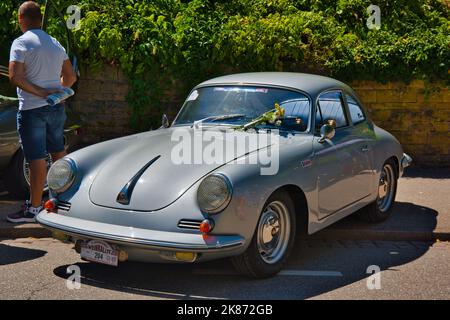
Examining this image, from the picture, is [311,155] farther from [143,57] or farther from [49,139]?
[143,57]

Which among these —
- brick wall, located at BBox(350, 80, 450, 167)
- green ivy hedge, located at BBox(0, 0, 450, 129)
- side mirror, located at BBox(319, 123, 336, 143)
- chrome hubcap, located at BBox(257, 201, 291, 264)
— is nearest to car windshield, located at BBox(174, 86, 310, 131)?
side mirror, located at BBox(319, 123, 336, 143)

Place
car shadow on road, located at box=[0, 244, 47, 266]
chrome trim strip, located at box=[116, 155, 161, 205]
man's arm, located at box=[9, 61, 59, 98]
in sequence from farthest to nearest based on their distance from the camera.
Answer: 1. man's arm, located at box=[9, 61, 59, 98]
2. car shadow on road, located at box=[0, 244, 47, 266]
3. chrome trim strip, located at box=[116, 155, 161, 205]

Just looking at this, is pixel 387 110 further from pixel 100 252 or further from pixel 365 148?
pixel 100 252

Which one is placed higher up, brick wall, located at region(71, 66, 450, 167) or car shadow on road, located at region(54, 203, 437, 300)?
brick wall, located at region(71, 66, 450, 167)

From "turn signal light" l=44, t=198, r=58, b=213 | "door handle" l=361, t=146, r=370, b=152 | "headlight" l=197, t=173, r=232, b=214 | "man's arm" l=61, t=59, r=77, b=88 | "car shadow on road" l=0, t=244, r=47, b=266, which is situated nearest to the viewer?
"headlight" l=197, t=173, r=232, b=214

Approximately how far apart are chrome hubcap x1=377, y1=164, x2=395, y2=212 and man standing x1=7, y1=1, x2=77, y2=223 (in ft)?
10.7

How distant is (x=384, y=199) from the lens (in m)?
7.27

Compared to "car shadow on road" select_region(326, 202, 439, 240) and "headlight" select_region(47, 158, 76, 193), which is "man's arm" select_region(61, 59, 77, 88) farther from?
"car shadow on road" select_region(326, 202, 439, 240)

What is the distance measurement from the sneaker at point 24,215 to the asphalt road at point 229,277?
0.37 m

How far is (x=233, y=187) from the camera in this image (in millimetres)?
4898

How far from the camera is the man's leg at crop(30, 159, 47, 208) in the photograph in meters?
6.52

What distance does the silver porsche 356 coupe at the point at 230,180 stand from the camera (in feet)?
16.0

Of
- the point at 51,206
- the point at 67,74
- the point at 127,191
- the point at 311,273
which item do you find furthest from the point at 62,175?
the point at 311,273
